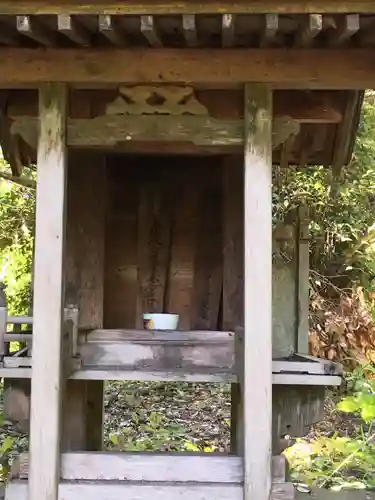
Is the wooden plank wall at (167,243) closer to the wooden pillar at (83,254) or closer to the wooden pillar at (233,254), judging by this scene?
the wooden pillar at (233,254)

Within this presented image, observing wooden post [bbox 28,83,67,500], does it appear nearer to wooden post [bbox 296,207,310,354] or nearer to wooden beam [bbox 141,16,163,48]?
wooden beam [bbox 141,16,163,48]

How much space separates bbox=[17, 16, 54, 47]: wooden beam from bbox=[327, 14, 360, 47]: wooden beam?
119 centimetres

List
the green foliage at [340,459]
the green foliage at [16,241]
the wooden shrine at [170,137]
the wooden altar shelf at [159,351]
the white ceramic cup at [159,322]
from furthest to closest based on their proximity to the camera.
→ the green foliage at [16,241] < the green foliage at [340,459] < the white ceramic cup at [159,322] < the wooden altar shelf at [159,351] < the wooden shrine at [170,137]

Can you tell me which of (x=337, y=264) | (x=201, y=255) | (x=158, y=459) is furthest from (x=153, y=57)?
(x=337, y=264)

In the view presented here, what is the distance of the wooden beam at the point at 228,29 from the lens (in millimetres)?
2492

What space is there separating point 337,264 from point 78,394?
5.10 meters

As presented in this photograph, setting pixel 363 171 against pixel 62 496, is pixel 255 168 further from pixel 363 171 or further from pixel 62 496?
pixel 363 171

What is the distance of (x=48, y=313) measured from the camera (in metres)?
2.77

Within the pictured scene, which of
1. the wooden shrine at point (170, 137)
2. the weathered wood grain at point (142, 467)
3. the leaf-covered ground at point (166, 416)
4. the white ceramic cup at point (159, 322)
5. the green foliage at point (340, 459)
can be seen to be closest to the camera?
the wooden shrine at point (170, 137)

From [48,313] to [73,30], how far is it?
1.18 metres

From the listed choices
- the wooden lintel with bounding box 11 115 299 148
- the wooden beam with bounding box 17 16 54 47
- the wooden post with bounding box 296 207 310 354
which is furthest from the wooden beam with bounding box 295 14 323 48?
Answer: the wooden post with bounding box 296 207 310 354

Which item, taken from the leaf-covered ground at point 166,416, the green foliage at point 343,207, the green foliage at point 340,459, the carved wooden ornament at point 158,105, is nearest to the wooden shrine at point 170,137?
the carved wooden ornament at point 158,105

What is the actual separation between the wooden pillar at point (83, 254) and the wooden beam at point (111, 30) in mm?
1093

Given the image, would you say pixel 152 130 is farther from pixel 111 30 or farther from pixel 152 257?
pixel 152 257
